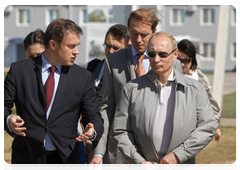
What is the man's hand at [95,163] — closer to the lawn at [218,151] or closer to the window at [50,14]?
the lawn at [218,151]

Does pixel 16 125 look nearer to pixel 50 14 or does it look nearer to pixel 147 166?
pixel 147 166

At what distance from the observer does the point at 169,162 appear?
→ 2938 millimetres

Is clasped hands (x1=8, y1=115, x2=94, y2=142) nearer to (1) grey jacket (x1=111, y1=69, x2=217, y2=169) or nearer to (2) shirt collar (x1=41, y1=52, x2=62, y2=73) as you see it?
(1) grey jacket (x1=111, y1=69, x2=217, y2=169)

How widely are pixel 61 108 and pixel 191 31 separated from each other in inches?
1674

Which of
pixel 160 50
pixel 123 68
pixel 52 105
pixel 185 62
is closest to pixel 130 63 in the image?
pixel 123 68

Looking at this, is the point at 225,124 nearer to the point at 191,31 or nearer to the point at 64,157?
the point at 64,157

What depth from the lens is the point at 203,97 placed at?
312 cm

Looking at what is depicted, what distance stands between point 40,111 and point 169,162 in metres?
1.10

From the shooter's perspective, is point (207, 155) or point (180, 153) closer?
point (180, 153)

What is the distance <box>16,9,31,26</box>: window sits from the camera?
45.1 metres

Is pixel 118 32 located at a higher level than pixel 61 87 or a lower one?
higher

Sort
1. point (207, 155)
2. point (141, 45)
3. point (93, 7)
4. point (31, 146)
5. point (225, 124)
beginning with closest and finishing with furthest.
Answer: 1. point (31, 146)
2. point (141, 45)
3. point (207, 155)
4. point (93, 7)
5. point (225, 124)

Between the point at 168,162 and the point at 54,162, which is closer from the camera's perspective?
the point at 168,162
